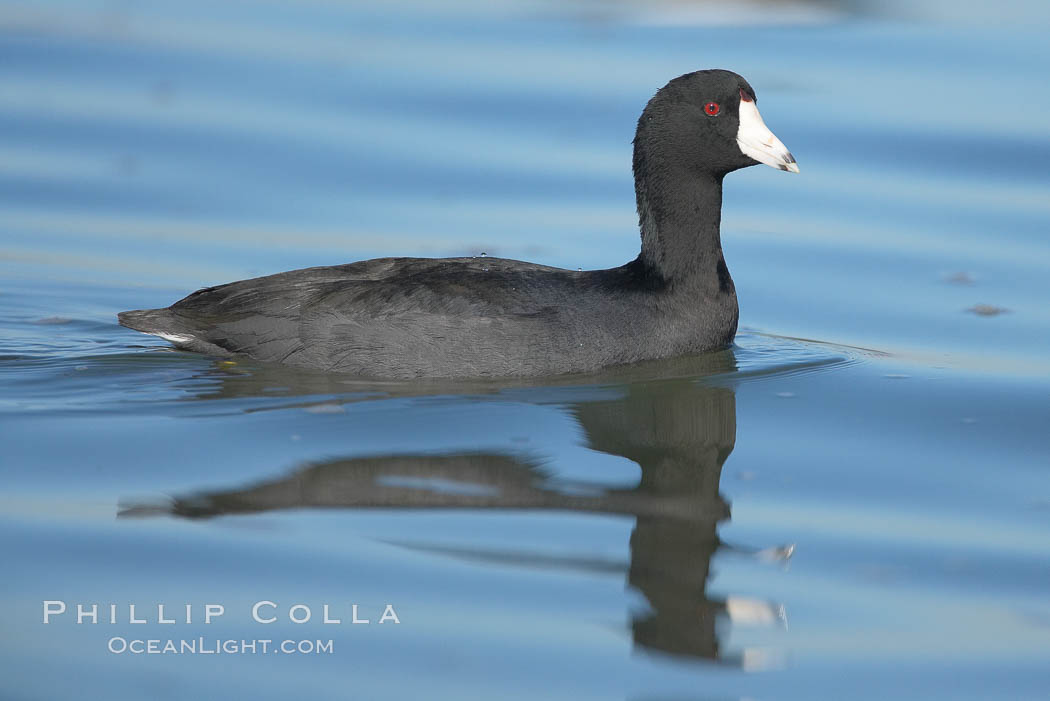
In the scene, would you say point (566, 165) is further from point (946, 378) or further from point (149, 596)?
point (149, 596)

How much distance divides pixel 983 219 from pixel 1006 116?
1.92 m

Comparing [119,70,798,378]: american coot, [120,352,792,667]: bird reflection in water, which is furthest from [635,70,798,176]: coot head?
[120,352,792,667]: bird reflection in water

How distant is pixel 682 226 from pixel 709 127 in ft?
1.53

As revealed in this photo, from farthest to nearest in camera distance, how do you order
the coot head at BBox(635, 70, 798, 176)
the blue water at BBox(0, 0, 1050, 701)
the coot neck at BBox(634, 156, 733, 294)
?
the coot neck at BBox(634, 156, 733, 294), the coot head at BBox(635, 70, 798, 176), the blue water at BBox(0, 0, 1050, 701)

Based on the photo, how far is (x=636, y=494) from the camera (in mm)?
A: 5281

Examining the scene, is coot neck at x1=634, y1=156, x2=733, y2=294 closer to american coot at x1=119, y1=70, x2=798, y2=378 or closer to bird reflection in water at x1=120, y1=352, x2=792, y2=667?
american coot at x1=119, y1=70, x2=798, y2=378

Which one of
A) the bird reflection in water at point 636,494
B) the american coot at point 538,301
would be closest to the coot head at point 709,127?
the american coot at point 538,301

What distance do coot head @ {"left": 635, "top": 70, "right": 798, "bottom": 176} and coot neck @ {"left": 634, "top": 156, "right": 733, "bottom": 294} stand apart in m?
0.06

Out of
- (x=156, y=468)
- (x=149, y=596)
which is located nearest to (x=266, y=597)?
(x=149, y=596)

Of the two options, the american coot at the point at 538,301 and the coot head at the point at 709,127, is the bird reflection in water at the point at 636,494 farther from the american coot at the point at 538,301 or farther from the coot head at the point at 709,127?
the coot head at the point at 709,127

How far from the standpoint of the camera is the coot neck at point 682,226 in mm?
7062

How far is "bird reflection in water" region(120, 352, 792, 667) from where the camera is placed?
4355mm

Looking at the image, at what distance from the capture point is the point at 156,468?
539cm

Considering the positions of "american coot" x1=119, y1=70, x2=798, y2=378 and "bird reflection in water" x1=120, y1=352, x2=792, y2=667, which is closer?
"bird reflection in water" x1=120, y1=352, x2=792, y2=667
